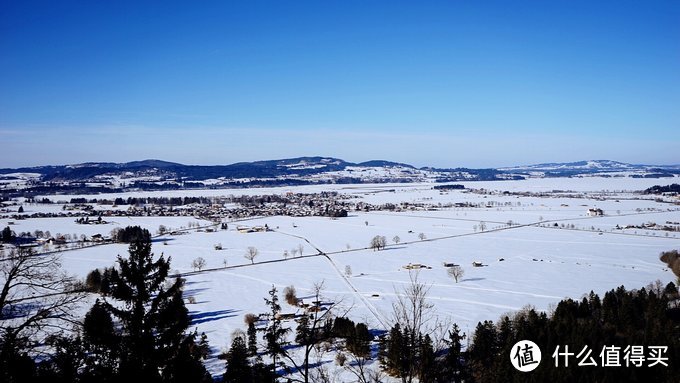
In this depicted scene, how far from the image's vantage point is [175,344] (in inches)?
282

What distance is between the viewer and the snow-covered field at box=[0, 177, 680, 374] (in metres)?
27.4

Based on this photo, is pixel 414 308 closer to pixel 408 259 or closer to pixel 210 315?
pixel 210 315

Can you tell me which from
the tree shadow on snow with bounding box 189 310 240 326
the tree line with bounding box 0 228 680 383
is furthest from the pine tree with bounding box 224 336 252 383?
the tree shadow on snow with bounding box 189 310 240 326

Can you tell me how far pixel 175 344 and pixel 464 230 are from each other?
2299 inches

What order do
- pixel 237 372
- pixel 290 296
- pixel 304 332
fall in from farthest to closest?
pixel 290 296, pixel 237 372, pixel 304 332

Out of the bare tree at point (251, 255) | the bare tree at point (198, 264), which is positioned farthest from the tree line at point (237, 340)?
the bare tree at point (251, 255)

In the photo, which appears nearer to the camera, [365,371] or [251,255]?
[365,371]

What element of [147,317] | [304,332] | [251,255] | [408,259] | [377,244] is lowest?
[408,259]

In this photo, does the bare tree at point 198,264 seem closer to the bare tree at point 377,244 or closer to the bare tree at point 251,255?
the bare tree at point 251,255

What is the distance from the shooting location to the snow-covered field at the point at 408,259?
27.4m

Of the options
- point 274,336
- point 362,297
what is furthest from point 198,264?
point 274,336

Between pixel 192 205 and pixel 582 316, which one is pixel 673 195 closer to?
pixel 582 316

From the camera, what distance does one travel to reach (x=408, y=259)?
42250 mm

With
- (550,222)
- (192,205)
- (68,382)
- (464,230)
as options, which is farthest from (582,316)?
(192,205)
